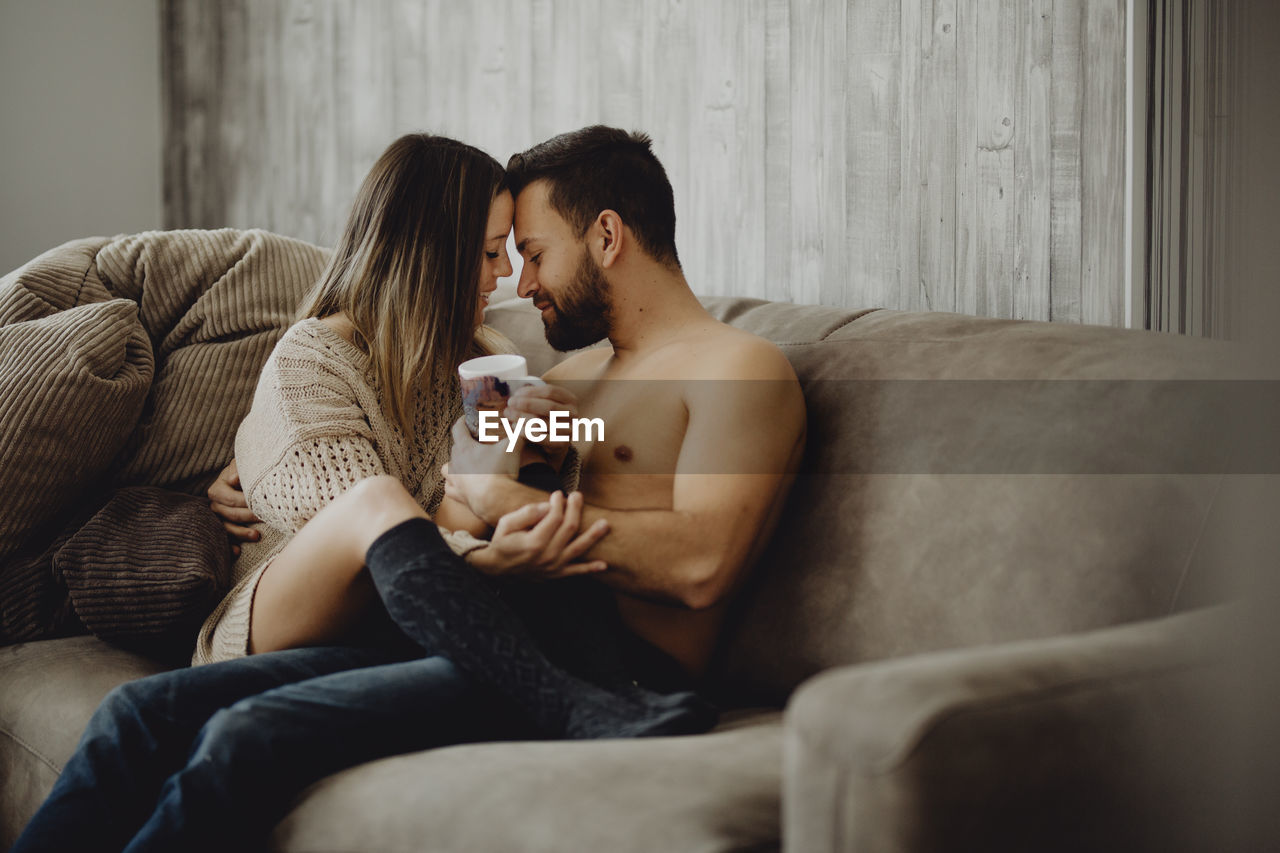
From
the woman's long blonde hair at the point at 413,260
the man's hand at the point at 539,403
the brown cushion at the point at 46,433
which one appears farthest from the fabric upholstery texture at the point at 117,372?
the man's hand at the point at 539,403

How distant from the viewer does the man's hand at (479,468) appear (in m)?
1.40

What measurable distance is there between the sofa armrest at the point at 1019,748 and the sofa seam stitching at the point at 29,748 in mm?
1034

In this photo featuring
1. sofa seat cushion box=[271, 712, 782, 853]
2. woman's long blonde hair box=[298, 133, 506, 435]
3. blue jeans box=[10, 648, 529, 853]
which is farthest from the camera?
woman's long blonde hair box=[298, 133, 506, 435]

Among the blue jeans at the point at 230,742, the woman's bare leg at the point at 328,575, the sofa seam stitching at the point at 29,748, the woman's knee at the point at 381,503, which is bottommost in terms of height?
the sofa seam stitching at the point at 29,748

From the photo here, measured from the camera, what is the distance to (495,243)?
Answer: 64.8 inches

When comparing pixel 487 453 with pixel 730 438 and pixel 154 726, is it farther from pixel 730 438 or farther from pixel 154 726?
pixel 154 726

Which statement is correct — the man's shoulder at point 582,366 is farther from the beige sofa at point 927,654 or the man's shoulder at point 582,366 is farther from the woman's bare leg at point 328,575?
the woman's bare leg at point 328,575

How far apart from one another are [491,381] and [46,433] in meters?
0.79

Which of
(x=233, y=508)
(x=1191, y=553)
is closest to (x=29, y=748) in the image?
(x=233, y=508)

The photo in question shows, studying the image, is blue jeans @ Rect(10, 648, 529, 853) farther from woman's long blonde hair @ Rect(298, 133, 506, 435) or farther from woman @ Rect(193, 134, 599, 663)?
woman's long blonde hair @ Rect(298, 133, 506, 435)

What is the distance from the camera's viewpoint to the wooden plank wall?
159 cm

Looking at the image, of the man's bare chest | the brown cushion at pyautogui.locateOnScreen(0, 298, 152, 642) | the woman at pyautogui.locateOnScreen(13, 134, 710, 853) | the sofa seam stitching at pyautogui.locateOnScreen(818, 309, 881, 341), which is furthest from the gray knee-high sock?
the brown cushion at pyautogui.locateOnScreen(0, 298, 152, 642)

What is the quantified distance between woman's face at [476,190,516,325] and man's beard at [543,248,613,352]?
107mm
